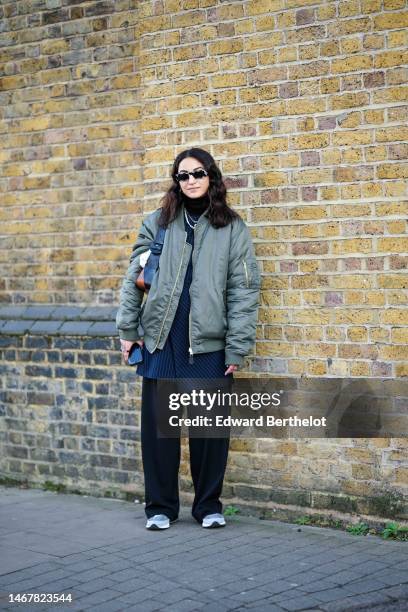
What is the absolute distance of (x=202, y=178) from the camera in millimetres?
5414

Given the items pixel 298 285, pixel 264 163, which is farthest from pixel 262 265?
pixel 264 163

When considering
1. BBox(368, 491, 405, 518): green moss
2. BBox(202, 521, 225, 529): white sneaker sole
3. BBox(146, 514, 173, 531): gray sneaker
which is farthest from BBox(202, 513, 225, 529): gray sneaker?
BBox(368, 491, 405, 518): green moss

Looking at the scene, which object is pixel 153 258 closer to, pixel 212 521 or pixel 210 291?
pixel 210 291

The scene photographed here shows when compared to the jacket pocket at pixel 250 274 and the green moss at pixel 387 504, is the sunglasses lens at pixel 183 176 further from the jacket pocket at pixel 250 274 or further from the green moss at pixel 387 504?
the green moss at pixel 387 504

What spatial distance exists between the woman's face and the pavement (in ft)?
6.42

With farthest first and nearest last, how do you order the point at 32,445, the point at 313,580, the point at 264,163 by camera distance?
the point at 32,445 < the point at 264,163 < the point at 313,580

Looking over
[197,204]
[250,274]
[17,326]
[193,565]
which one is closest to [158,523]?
[193,565]

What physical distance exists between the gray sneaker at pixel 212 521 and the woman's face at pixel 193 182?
1.87m

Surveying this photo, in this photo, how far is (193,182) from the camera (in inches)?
213

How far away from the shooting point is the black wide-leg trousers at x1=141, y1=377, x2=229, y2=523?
548 centimetres

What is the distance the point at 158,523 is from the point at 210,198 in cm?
191

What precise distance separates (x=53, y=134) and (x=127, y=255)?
44.1 inches

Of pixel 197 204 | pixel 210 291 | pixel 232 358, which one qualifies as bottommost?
pixel 232 358

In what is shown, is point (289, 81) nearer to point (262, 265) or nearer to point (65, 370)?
point (262, 265)
